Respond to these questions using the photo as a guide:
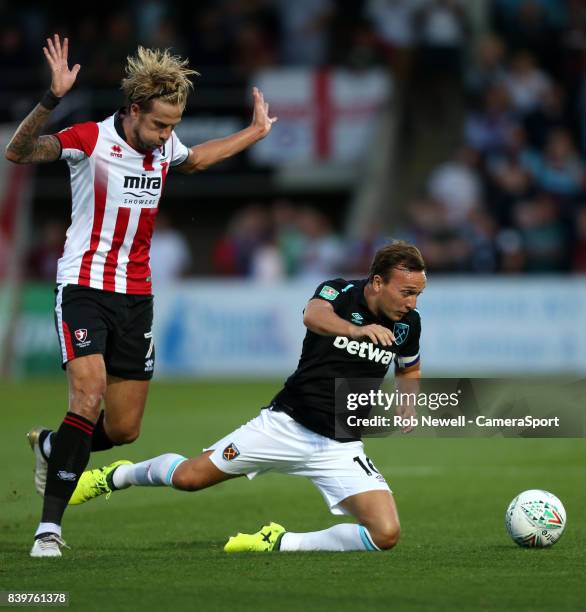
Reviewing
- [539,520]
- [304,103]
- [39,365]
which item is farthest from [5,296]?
[539,520]

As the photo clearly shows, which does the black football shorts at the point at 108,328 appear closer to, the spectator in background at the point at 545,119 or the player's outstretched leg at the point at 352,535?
the player's outstretched leg at the point at 352,535

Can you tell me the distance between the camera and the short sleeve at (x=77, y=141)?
7.14 metres

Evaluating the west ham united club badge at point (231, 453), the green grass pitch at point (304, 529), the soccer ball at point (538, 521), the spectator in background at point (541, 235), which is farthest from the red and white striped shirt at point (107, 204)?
the spectator in background at point (541, 235)

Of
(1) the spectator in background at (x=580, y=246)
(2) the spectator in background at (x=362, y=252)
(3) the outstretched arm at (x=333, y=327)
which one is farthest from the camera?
(2) the spectator in background at (x=362, y=252)

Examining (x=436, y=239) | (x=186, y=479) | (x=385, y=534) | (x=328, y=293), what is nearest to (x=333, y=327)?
(x=328, y=293)

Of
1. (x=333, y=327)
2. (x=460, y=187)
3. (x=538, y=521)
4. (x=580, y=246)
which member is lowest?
(x=538, y=521)

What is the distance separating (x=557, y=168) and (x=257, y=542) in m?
13.5

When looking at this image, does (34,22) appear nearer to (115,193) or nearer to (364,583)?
(115,193)

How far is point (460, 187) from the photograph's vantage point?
1994cm

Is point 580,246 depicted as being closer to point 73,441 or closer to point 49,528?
point 73,441

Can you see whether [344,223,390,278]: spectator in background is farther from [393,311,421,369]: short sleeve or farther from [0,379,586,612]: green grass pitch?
[393,311,421,369]: short sleeve

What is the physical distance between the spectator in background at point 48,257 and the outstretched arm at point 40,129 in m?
12.9

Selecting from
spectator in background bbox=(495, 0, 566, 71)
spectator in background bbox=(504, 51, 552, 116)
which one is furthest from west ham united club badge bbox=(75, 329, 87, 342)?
spectator in background bbox=(495, 0, 566, 71)

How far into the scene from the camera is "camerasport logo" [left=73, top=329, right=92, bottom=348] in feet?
23.4
